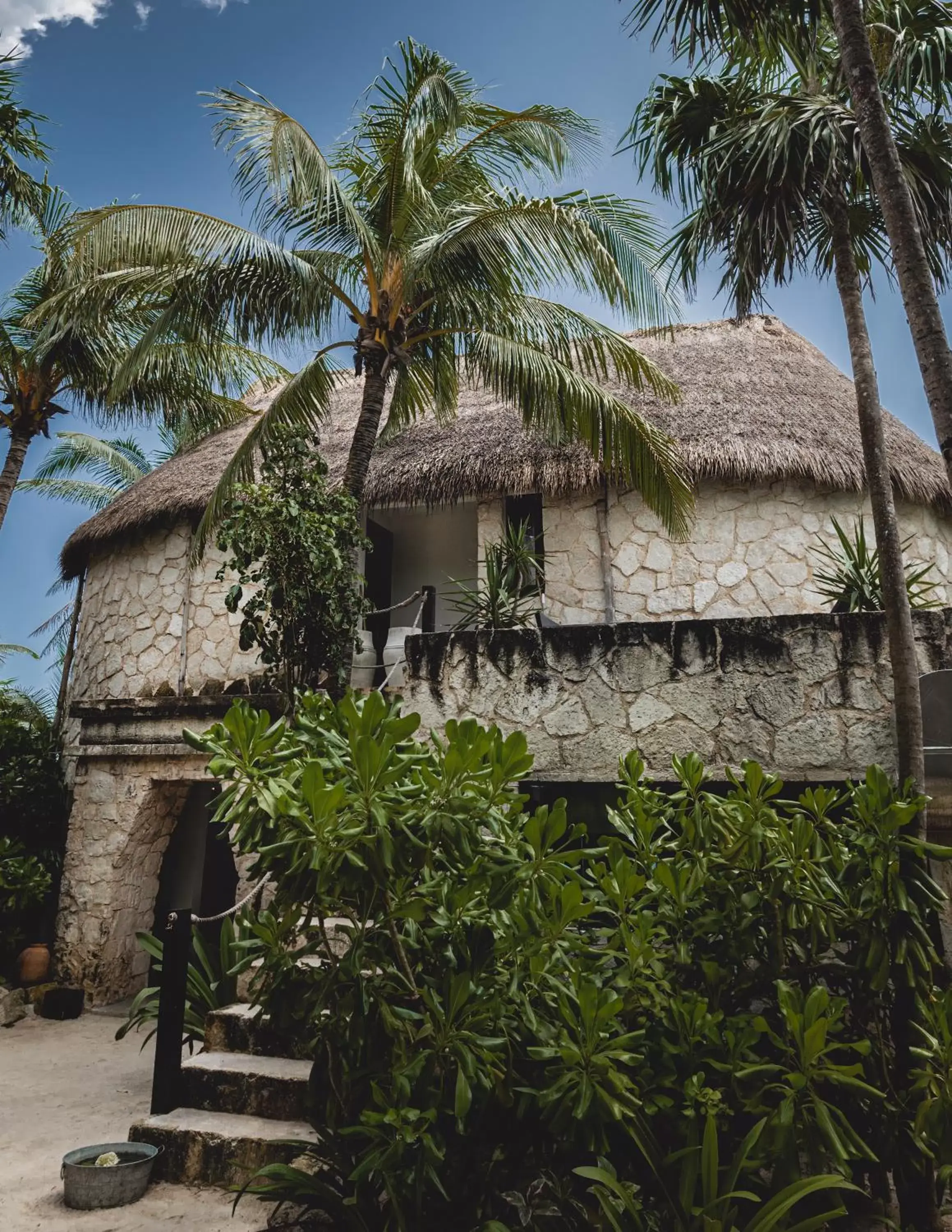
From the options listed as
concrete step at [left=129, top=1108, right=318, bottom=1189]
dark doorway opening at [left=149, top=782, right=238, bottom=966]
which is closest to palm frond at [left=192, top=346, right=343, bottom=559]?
dark doorway opening at [left=149, top=782, right=238, bottom=966]

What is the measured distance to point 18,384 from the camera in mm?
9516

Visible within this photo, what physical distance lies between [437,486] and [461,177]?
8.67ft

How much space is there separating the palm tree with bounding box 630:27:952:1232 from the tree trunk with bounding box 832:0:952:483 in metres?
0.51

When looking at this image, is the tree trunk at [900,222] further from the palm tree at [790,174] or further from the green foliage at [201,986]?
the green foliage at [201,986]

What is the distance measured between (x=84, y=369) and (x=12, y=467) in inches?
54.1

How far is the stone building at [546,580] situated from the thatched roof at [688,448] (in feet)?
0.10

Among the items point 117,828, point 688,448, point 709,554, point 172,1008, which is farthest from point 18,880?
point 688,448

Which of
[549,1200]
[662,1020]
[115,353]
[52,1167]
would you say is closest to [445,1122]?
[549,1200]

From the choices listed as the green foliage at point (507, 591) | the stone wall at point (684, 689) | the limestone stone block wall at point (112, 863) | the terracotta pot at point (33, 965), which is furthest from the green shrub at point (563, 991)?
the terracotta pot at point (33, 965)

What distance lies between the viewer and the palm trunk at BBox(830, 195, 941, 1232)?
2852 millimetres

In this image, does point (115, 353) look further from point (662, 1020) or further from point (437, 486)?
point (662, 1020)

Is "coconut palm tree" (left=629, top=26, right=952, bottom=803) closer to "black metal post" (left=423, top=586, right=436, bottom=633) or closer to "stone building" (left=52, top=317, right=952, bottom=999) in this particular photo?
"stone building" (left=52, top=317, right=952, bottom=999)

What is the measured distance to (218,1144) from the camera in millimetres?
3232

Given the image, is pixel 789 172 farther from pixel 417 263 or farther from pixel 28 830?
pixel 28 830
